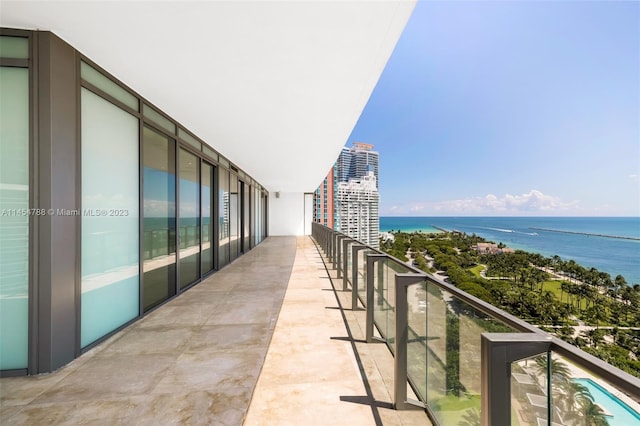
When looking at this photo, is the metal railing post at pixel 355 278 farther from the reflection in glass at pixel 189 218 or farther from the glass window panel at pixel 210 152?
the glass window panel at pixel 210 152

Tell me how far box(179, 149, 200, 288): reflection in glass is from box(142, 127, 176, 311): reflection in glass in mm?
339

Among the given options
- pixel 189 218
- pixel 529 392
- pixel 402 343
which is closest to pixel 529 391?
pixel 529 392

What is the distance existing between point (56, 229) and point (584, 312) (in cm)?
3730

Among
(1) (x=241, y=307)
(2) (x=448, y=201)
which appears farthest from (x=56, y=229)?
(2) (x=448, y=201)

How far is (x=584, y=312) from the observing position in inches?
1075

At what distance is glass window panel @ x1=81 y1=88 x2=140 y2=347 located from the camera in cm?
294

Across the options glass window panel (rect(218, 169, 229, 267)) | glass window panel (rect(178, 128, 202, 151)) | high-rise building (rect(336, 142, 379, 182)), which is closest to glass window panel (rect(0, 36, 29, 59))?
glass window panel (rect(178, 128, 202, 151))

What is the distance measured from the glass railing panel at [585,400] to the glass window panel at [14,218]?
359 centimetres

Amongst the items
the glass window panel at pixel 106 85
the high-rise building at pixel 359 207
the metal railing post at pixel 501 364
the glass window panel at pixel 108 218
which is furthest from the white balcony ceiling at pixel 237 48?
the high-rise building at pixel 359 207

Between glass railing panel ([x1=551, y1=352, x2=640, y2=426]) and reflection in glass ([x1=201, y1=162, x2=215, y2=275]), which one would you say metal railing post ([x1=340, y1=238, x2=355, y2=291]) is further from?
glass railing panel ([x1=551, y1=352, x2=640, y2=426])

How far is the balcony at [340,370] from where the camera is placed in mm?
1085

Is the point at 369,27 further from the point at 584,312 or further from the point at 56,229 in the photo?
the point at 584,312

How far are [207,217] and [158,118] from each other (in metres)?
2.44

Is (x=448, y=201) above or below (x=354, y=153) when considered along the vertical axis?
below
